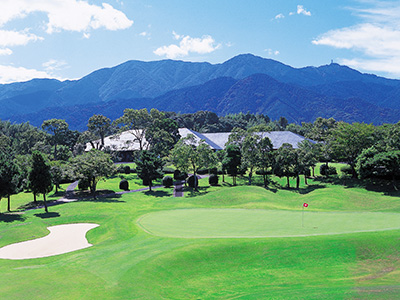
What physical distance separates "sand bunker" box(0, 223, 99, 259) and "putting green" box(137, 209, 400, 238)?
5.93m

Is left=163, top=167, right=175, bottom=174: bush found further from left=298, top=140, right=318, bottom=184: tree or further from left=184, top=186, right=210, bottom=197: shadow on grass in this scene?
left=298, top=140, right=318, bottom=184: tree

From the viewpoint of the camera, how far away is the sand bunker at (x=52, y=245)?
25.7 m

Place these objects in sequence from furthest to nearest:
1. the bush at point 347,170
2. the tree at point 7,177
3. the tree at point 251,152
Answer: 1. the bush at point 347,170
2. the tree at point 251,152
3. the tree at point 7,177

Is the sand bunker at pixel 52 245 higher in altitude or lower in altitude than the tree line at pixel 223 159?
lower

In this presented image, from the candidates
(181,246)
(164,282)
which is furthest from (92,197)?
(164,282)

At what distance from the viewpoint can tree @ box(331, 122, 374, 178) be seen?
6391 cm

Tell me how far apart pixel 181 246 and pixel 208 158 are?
4190cm

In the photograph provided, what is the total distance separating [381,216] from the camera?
29.2 m

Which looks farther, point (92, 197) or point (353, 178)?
point (353, 178)

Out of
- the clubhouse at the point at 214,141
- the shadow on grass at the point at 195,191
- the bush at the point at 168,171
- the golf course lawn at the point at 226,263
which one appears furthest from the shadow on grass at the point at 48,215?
the clubhouse at the point at 214,141

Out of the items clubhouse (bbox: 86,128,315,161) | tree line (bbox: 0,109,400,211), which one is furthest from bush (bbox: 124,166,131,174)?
clubhouse (bbox: 86,128,315,161)

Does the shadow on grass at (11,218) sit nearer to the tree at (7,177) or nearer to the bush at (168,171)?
the tree at (7,177)

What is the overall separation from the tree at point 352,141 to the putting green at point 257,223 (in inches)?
1467

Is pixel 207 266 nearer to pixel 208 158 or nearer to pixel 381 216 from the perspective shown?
pixel 381 216
